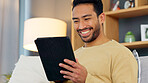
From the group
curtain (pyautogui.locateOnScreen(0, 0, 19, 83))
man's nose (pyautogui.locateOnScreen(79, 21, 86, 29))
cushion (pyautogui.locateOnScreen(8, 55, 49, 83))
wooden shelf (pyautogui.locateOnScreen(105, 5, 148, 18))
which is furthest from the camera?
curtain (pyautogui.locateOnScreen(0, 0, 19, 83))

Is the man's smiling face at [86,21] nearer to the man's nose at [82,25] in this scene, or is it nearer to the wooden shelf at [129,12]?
the man's nose at [82,25]

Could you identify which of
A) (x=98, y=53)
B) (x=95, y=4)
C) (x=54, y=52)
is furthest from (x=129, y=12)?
(x=54, y=52)

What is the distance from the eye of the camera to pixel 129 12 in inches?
106

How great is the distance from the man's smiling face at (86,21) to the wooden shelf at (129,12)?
1.23 m

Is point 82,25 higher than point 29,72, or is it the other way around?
point 82,25

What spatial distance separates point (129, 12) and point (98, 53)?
139 centimetres

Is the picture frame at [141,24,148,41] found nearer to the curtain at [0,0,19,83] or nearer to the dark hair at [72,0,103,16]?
the dark hair at [72,0,103,16]

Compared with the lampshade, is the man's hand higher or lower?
lower

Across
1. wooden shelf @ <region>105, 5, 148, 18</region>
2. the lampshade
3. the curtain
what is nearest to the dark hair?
wooden shelf @ <region>105, 5, 148, 18</region>

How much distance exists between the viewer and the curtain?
9.80ft

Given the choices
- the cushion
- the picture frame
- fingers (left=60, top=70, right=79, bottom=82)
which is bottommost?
the cushion

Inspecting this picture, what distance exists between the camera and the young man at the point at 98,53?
1315 millimetres

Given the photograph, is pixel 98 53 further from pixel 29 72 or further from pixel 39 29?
pixel 39 29

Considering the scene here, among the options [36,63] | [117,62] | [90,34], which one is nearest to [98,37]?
[90,34]
